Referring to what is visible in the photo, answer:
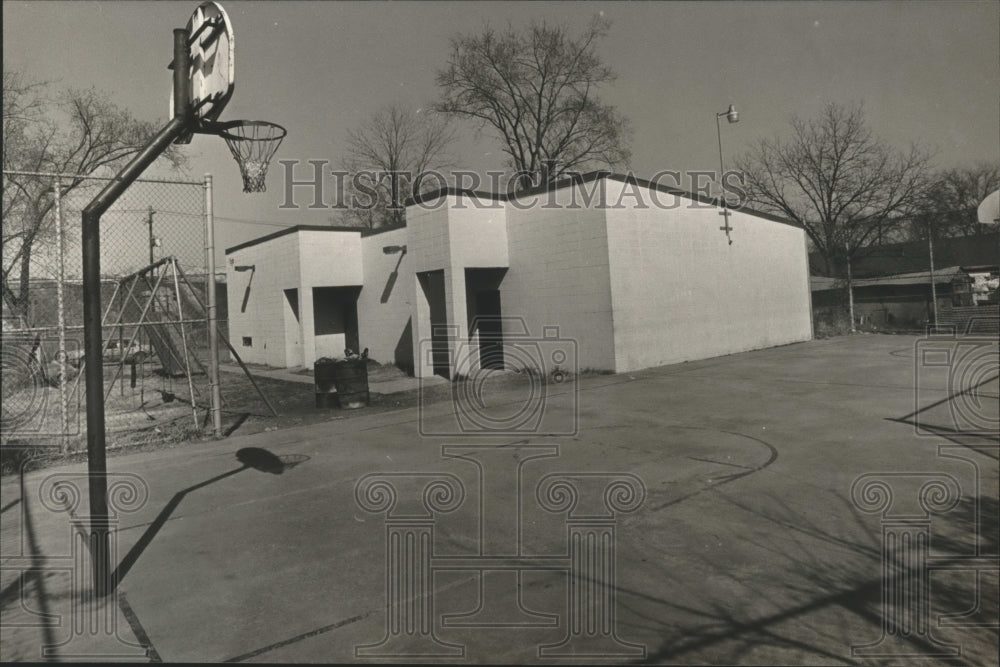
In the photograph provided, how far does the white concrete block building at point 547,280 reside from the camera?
14086mm

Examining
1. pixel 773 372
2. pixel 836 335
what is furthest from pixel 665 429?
pixel 836 335

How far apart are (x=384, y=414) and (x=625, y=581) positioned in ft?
23.7

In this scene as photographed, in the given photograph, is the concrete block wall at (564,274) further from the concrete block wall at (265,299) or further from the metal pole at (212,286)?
the metal pole at (212,286)

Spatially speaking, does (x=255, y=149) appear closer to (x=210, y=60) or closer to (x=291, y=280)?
(x=210, y=60)

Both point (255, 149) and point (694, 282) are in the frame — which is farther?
point (694, 282)

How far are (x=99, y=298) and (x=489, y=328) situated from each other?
13.1m

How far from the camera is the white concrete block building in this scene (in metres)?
14.1

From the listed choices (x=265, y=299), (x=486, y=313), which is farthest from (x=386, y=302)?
(x=265, y=299)

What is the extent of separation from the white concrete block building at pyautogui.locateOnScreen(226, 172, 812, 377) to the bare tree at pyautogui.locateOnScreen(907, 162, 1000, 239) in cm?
826

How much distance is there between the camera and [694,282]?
53.2 feet

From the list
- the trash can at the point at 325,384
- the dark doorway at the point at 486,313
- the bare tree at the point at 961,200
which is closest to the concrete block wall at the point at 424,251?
the dark doorway at the point at 486,313

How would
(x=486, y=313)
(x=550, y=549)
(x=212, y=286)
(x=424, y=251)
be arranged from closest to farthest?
1. (x=550, y=549)
2. (x=212, y=286)
3. (x=424, y=251)
4. (x=486, y=313)

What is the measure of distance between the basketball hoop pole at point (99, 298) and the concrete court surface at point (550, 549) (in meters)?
0.41

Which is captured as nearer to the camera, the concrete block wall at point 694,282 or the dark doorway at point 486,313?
the concrete block wall at point 694,282
